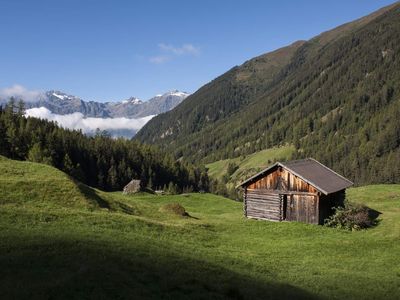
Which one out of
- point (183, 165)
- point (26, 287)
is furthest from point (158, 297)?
point (183, 165)

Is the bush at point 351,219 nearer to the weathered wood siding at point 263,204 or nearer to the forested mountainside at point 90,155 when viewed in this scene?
the weathered wood siding at point 263,204

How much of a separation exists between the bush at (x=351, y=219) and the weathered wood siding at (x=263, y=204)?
6574 millimetres

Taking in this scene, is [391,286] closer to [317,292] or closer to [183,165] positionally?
[317,292]

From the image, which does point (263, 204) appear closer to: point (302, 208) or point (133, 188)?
point (302, 208)

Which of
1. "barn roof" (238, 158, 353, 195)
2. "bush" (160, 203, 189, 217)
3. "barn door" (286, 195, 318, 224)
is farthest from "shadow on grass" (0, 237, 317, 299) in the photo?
"barn roof" (238, 158, 353, 195)

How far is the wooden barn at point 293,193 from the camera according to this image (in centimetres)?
4956

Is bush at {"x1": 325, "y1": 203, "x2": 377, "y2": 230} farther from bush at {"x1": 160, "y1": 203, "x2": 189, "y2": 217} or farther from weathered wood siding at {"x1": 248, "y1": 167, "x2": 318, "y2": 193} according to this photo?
bush at {"x1": 160, "y1": 203, "x2": 189, "y2": 217}

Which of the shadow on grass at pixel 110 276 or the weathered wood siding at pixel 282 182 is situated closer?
the shadow on grass at pixel 110 276

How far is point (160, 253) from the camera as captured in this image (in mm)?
27156

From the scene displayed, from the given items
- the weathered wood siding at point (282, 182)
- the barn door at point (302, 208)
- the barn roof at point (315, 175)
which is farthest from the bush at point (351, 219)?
the weathered wood siding at point (282, 182)

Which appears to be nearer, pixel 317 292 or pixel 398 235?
pixel 317 292

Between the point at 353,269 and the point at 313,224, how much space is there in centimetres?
1683

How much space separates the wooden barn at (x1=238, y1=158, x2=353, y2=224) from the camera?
4956cm

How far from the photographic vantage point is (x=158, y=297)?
17.6 meters
